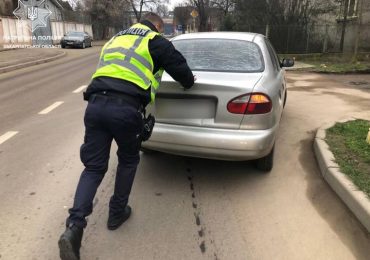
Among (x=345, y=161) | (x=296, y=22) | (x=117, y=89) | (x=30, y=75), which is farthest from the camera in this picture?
(x=296, y=22)

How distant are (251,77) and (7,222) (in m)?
2.64

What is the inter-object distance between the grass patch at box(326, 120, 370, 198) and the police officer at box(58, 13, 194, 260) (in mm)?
2154

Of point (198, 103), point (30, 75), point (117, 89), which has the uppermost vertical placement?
point (117, 89)

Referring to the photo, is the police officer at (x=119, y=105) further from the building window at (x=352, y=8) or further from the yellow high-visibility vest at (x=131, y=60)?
the building window at (x=352, y=8)

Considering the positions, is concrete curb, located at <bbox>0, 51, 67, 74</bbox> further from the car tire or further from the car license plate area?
the car tire

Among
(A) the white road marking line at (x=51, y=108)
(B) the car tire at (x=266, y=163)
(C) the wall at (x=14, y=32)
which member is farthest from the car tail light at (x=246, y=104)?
(C) the wall at (x=14, y=32)

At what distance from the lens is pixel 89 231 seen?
3330mm

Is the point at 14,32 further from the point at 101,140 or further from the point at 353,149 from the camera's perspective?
the point at 101,140

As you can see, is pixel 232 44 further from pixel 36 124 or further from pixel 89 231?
pixel 36 124

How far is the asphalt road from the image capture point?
123 inches

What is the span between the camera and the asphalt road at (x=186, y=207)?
3.12 metres

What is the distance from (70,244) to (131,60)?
1.40 m

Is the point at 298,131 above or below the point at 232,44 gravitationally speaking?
below

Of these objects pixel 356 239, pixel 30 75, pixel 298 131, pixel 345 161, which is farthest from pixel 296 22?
pixel 356 239
